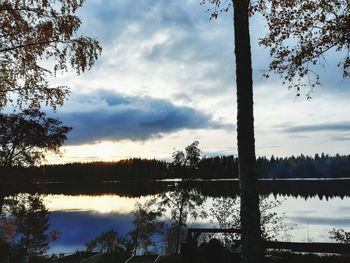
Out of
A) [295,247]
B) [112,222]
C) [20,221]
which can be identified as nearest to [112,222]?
[112,222]

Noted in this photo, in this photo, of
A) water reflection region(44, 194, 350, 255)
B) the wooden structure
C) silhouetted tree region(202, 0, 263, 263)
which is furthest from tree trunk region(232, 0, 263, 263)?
water reflection region(44, 194, 350, 255)

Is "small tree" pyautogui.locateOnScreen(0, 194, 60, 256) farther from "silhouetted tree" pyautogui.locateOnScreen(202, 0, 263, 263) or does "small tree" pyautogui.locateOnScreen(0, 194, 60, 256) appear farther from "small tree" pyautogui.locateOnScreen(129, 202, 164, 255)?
"silhouetted tree" pyautogui.locateOnScreen(202, 0, 263, 263)

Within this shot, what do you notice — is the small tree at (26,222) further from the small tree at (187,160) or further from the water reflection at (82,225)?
the water reflection at (82,225)

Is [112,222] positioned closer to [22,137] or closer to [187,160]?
[187,160]

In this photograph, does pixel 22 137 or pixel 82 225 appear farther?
pixel 82 225

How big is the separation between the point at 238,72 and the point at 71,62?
538 cm

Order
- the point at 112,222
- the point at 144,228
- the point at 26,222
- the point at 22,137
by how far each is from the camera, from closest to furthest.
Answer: the point at 22,137 → the point at 26,222 → the point at 144,228 → the point at 112,222

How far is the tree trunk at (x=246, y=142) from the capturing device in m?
7.43

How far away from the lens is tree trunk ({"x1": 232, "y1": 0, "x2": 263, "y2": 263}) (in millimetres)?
7430

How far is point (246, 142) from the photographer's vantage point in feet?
25.2

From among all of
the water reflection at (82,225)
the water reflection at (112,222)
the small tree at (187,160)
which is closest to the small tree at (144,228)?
the small tree at (187,160)

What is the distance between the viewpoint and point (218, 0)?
870 cm

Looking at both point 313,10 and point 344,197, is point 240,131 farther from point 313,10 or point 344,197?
point 344,197

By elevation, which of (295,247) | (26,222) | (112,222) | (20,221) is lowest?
(112,222)
